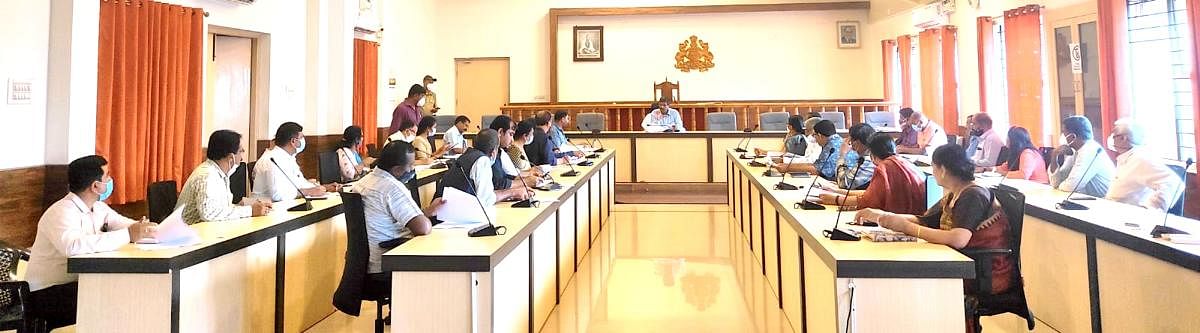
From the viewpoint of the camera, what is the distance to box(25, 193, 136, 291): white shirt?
2.10m

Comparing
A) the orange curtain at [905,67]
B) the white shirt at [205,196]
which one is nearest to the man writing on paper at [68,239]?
the white shirt at [205,196]

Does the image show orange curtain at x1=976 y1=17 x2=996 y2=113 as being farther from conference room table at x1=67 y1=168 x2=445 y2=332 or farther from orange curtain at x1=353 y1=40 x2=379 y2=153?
orange curtain at x1=353 y1=40 x2=379 y2=153

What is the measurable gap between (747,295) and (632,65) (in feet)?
26.4

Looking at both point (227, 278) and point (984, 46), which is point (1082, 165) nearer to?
point (984, 46)

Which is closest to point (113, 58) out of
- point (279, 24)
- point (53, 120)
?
point (53, 120)

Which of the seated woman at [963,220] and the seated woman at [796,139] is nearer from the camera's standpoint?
the seated woman at [963,220]

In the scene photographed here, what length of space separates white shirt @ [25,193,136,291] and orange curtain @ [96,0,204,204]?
2715mm

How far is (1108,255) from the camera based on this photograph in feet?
7.88

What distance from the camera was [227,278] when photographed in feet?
7.95

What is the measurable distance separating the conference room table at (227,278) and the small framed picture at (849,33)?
30.7ft

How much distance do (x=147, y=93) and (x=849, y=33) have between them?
9.86 meters

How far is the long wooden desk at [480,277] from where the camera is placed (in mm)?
2043

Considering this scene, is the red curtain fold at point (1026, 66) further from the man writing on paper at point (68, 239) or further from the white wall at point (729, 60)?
the man writing on paper at point (68, 239)

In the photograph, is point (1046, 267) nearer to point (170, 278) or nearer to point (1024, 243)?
point (1024, 243)
